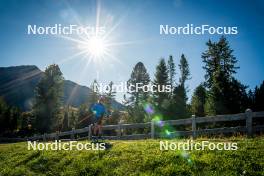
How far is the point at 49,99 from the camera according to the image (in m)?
58.7

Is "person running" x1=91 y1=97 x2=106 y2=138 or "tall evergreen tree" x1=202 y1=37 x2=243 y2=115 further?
"tall evergreen tree" x1=202 y1=37 x2=243 y2=115

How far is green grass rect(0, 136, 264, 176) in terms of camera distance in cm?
1002

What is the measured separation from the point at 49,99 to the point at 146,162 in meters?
49.6

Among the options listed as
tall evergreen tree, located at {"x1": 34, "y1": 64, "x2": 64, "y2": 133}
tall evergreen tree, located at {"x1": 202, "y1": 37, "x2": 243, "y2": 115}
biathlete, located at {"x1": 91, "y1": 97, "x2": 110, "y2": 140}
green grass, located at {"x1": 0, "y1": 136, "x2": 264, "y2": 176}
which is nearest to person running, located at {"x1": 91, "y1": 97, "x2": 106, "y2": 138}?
biathlete, located at {"x1": 91, "y1": 97, "x2": 110, "y2": 140}

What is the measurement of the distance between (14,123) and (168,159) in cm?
7472

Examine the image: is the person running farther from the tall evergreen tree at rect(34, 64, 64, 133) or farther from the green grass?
the tall evergreen tree at rect(34, 64, 64, 133)

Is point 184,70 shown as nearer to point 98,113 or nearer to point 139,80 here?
point 139,80

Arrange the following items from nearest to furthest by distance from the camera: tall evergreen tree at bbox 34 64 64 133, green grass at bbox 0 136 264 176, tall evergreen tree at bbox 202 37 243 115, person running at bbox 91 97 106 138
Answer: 1. green grass at bbox 0 136 264 176
2. person running at bbox 91 97 106 138
3. tall evergreen tree at bbox 202 37 243 115
4. tall evergreen tree at bbox 34 64 64 133

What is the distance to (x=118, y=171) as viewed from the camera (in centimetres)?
1159

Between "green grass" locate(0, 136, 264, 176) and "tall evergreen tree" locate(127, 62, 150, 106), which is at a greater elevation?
"tall evergreen tree" locate(127, 62, 150, 106)

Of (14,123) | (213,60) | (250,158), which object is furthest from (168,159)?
(14,123)

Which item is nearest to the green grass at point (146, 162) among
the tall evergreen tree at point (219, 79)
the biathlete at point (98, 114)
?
the biathlete at point (98, 114)

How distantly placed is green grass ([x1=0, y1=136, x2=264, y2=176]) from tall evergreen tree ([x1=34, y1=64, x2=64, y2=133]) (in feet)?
137

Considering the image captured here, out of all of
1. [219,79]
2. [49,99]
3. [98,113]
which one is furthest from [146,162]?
[49,99]
